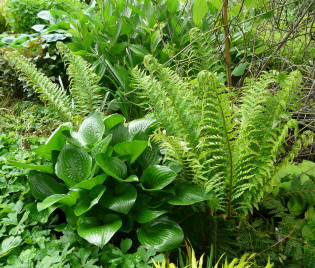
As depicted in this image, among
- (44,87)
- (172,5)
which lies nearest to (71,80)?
(44,87)

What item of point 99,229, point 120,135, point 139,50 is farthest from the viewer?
point 139,50

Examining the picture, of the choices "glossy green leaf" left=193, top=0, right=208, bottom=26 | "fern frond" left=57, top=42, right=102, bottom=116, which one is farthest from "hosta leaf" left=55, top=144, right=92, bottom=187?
"glossy green leaf" left=193, top=0, right=208, bottom=26

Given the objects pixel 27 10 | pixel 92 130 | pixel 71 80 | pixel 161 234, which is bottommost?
pixel 161 234

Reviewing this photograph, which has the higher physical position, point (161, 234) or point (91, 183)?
point (91, 183)

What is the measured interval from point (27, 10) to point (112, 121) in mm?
4122

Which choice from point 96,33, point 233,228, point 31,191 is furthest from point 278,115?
point 96,33

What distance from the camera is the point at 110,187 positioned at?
4.64 feet

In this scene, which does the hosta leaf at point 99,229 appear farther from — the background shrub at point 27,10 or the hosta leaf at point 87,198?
the background shrub at point 27,10

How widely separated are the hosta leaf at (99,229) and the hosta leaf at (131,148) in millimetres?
297

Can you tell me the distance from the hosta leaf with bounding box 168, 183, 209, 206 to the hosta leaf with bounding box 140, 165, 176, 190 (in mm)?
92

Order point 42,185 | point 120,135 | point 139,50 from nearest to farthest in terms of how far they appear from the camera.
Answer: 1. point 42,185
2. point 120,135
3. point 139,50

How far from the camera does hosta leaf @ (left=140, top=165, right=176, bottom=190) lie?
129cm

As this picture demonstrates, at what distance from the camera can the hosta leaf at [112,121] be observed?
5.28ft

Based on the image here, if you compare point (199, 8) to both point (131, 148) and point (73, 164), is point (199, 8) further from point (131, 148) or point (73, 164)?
point (73, 164)
